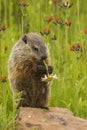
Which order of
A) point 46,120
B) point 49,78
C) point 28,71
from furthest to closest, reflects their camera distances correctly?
1. point 28,71
2. point 46,120
3. point 49,78

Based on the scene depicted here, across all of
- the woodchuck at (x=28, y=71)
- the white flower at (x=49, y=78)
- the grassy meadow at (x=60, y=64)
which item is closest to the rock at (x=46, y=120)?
the grassy meadow at (x=60, y=64)

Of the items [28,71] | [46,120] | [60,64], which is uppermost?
[28,71]

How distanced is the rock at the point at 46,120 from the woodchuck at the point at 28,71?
0.22 m

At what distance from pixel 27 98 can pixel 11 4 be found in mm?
3887

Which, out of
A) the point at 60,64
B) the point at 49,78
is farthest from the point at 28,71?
the point at 60,64

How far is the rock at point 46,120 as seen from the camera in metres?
5.79

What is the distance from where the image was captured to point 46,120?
5945 mm

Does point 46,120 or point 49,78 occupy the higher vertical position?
point 49,78

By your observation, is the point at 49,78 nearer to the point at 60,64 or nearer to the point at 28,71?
the point at 28,71

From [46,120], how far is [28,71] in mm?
657

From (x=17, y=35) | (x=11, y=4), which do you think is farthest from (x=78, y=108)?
(x=11, y=4)

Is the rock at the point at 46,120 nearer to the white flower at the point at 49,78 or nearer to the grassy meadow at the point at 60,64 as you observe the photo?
the grassy meadow at the point at 60,64

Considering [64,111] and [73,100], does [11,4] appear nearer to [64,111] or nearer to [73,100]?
[73,100]

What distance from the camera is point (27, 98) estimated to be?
21.2 feet
